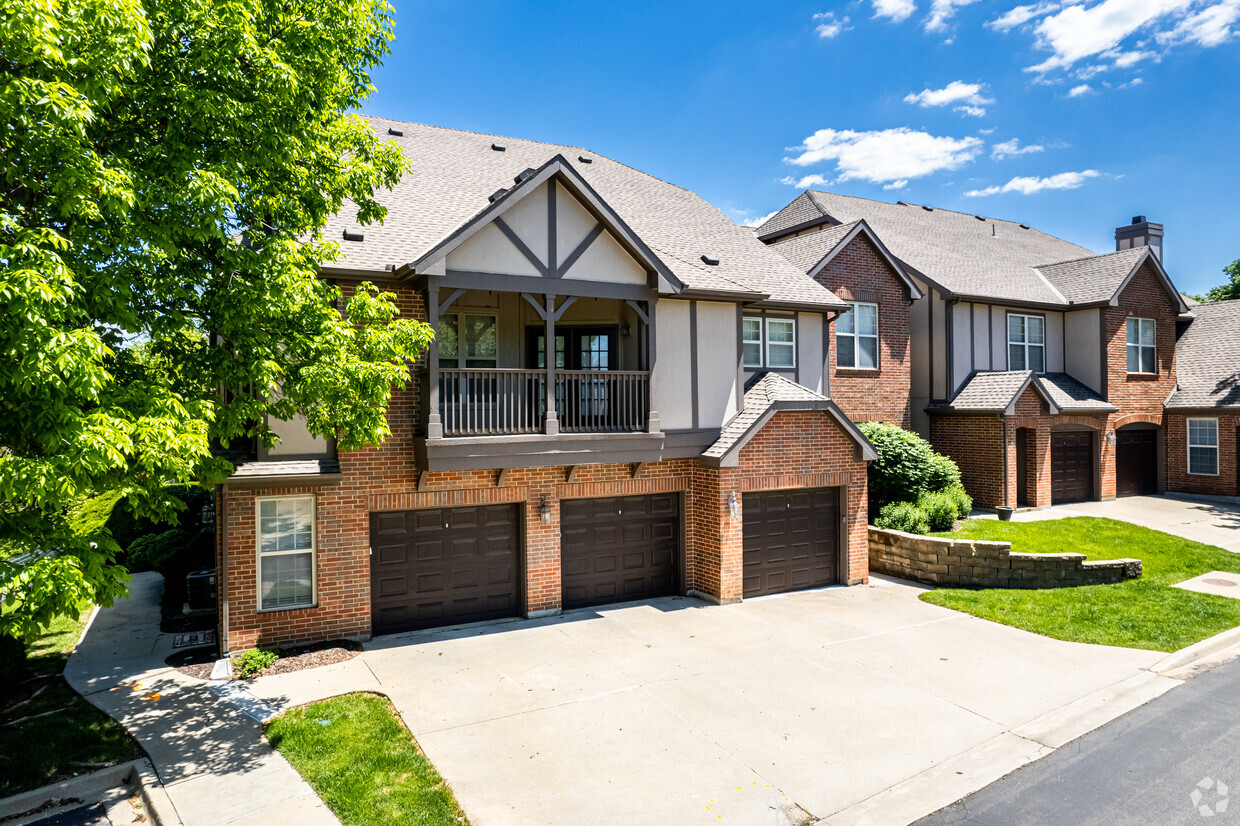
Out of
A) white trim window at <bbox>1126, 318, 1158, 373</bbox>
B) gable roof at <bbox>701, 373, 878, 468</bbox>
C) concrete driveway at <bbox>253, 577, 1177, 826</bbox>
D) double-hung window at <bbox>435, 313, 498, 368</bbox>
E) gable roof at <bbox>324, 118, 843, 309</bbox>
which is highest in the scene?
gable roof at <bbox>324, 118, 843, 309</bbox>

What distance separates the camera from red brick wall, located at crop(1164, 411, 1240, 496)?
23438 mm

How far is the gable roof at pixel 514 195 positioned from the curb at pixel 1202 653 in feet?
28.7

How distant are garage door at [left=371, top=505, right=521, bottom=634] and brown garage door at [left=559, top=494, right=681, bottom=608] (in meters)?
1.08

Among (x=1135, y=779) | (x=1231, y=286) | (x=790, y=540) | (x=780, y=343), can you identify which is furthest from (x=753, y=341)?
(x=1231, y=286)

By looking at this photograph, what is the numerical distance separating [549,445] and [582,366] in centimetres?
305

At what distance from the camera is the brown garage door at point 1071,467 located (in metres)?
21.9

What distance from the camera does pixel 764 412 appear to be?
45.1 ft

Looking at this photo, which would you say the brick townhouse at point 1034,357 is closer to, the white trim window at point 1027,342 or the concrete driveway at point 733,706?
the white trim window at point 1027,342

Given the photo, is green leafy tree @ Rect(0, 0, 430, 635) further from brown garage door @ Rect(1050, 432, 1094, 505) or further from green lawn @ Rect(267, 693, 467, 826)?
brown garage door @ Rect(1050, 432, 1094, 505)

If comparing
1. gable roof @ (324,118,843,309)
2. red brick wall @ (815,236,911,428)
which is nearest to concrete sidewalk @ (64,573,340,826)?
gable roof @ (324,118,843,309)

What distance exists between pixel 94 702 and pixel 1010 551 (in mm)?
15846

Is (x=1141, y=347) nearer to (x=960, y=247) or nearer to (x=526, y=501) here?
(x=960, y=247)

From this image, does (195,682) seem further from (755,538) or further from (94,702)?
(755,538)

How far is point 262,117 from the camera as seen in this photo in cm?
767
